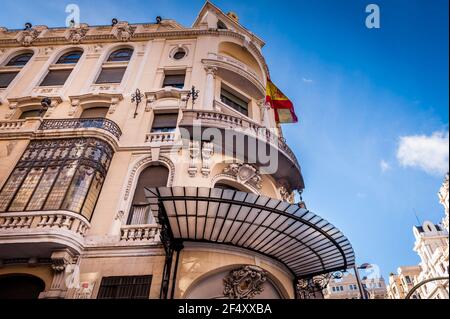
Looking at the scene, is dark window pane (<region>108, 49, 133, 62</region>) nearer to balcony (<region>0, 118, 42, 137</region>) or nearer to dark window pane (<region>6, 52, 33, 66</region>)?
dark window pane (<region>6, 52, 33, 66</region>)

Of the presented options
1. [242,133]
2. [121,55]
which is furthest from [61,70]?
[242,133]

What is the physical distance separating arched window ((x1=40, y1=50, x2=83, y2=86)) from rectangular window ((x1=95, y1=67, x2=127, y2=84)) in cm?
205

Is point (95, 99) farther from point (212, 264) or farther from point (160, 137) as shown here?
point (212, 264)

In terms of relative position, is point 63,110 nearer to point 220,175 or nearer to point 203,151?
point 203,151

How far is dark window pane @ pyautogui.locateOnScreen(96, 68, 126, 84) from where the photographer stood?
50.9 ft

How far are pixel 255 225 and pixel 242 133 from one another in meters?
Result: 4.33

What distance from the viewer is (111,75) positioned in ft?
52.1

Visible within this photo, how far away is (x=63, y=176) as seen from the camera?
943cm

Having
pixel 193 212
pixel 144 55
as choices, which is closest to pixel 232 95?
pixel 144 55

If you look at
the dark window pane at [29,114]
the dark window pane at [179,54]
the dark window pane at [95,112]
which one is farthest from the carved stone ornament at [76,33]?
the dark window pane at [95,112]

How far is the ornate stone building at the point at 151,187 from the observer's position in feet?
26.0

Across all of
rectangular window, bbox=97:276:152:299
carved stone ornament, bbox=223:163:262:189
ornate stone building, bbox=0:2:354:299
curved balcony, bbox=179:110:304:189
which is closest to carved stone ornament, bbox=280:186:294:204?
ornate stone building, bbox=0:2:354:299
